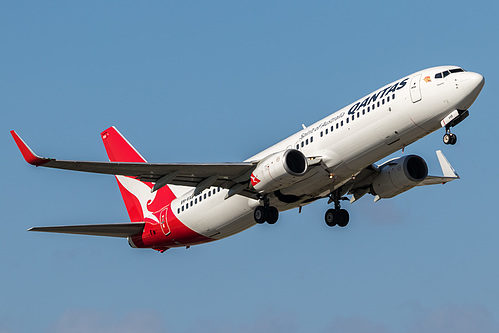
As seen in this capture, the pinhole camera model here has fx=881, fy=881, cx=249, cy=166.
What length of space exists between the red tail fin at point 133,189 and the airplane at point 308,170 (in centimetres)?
15

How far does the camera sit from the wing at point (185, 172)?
38.3 m

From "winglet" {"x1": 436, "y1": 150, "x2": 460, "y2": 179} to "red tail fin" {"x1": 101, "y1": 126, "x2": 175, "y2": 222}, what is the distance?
48.4ft

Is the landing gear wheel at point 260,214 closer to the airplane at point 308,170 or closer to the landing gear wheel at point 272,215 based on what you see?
the airplane at point 308,170

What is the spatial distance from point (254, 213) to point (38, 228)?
10339 millimetres

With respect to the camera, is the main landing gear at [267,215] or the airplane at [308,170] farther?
the main landing gear at [267,215]

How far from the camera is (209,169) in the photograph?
1634 inches

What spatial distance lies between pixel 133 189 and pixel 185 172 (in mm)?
11867

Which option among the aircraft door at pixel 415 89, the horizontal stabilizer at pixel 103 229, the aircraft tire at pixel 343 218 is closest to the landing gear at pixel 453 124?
the aircraft door at pixel 415 89

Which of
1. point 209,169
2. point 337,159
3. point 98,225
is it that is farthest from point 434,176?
point 98,225

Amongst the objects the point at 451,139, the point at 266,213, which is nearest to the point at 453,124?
the point at 451,139

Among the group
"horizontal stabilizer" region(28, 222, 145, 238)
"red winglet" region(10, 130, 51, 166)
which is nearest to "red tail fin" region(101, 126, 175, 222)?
"horizontal stabilizer" region(28, 222, 145, 238)

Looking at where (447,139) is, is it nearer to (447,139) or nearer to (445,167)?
(447,139)

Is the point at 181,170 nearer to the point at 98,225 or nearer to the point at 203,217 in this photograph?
the point at 203,217

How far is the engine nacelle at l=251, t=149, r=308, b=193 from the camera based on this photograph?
39.7m
